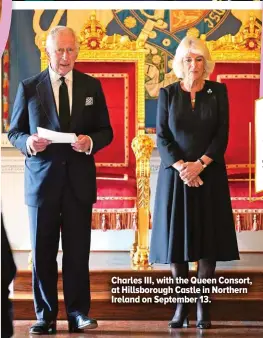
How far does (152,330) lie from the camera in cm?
432

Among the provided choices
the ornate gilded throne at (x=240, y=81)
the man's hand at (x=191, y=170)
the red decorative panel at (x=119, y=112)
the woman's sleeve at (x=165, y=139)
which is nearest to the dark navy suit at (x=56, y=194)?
the woman's sleeve at (x=165, y=139)

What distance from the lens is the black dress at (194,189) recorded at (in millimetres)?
4301

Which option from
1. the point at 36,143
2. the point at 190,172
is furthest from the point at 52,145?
the point at 190,172

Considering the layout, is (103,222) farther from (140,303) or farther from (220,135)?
(220,135)

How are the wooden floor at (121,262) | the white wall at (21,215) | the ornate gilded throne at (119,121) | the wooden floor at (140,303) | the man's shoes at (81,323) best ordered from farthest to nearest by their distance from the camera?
the white wall at (21,215)
the ornate gilded throne at (119,121)
the wooden floor at (121,262)
the wooden floor at (140,303)
the man's shoes at (81,323)

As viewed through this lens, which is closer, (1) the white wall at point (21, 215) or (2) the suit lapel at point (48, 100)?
(2) the suit lapel at point (48, 100)

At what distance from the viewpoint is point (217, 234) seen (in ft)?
14.2

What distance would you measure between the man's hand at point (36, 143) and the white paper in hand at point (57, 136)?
2 cm

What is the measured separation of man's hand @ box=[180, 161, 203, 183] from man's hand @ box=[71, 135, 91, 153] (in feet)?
1.53

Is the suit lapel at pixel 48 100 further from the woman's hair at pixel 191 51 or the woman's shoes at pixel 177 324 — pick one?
the woman's shoes at pixel 177 324

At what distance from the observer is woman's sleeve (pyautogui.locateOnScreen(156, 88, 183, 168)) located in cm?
429

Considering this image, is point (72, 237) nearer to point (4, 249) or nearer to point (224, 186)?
point (224, 186)

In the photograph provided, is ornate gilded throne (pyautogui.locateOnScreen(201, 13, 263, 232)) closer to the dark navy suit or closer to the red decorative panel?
the red decorative panel

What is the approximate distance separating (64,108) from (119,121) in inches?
47.5
